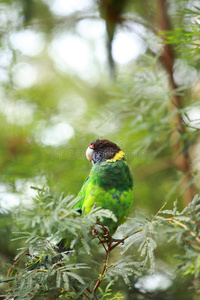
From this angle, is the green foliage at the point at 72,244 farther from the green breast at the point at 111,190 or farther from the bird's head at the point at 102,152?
the bird's head at the point at 102,152

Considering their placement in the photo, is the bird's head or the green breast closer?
the green breast

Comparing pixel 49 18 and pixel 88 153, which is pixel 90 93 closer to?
pixel 49 18

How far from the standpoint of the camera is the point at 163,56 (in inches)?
96.7

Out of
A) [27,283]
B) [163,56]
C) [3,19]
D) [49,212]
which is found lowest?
[27,283]

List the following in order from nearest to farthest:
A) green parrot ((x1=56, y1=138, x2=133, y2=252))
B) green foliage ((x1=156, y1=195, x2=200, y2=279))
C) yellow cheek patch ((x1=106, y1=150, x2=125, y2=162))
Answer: green foliage ((x1=156, y1=195, x2=200, y2=279)), green parrot ((x1=56, y1=138, x2=133, y2=252)), yellow cheek patch ((x1=106, y1=150, x2=125, y2=162))

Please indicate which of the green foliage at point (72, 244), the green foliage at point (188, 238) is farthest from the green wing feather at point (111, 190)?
the green foliage at point (188, 238)

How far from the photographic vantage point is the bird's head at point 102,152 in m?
1.77

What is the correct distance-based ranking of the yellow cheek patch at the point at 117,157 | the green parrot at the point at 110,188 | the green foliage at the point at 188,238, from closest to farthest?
the green foliage at the point at 188,238 → the green parrot at the point at 110,188 → the yellow cheek patch at the point at 117,157

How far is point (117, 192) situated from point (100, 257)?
60 cm

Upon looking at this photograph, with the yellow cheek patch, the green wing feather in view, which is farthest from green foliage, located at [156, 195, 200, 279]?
the yellow cheek patch

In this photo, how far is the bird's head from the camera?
177 cm

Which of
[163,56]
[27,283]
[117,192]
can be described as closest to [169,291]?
[117,192]

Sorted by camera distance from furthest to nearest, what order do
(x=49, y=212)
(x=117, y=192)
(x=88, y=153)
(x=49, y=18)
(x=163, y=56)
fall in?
(x=49, y=18)
(x=163, y=56)
(x=88, y=153)
(x=117, y=192)
(x=49, y=212)

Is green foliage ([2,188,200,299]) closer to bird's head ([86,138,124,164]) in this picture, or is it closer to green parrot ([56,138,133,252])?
green parrot ([56,138,133,252])
